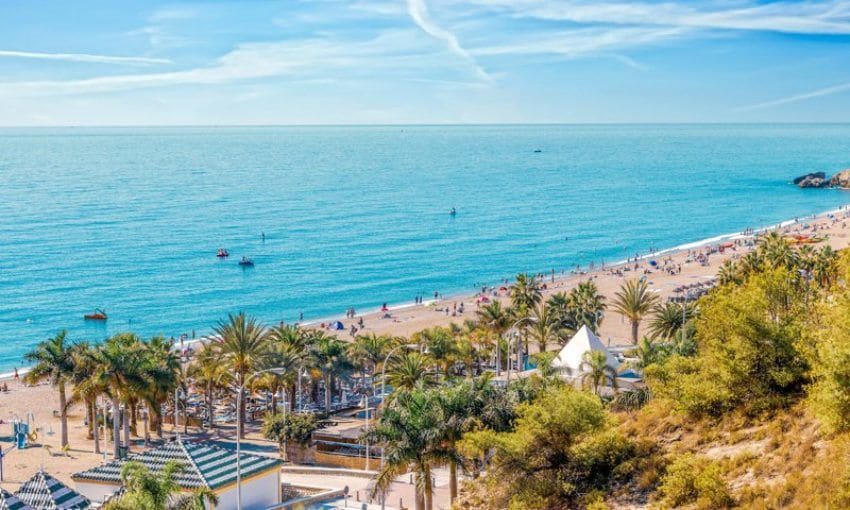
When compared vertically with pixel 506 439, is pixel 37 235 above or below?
above

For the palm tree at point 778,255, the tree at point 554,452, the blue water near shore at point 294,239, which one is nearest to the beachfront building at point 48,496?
the tree at point 554,452

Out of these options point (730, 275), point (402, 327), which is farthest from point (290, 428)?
point (402, 327)

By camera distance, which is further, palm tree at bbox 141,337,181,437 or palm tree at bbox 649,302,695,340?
palm tree at bbox 649,302,695,340

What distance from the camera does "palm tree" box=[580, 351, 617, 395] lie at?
1571 inches

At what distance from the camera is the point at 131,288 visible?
91.6 meters

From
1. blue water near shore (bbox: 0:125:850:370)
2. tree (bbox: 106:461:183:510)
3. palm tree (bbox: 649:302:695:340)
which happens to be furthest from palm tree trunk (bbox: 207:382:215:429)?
blue water near shore (bbox: 0:125:850:370)

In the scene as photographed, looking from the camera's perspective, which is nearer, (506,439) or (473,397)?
(506,439)

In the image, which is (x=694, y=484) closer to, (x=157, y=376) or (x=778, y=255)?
(x=157, y=376)

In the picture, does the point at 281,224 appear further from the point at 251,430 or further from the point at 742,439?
the point at 742,439

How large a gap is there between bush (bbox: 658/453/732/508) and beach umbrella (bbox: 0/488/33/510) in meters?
20.1

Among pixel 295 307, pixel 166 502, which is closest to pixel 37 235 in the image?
pixel 295 307

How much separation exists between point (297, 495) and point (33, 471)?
15.2 metres

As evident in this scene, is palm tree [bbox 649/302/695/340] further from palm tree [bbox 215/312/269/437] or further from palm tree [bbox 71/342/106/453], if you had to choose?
palm tree [bbox 71/342/106/453]

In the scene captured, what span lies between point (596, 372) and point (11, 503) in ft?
81.2
